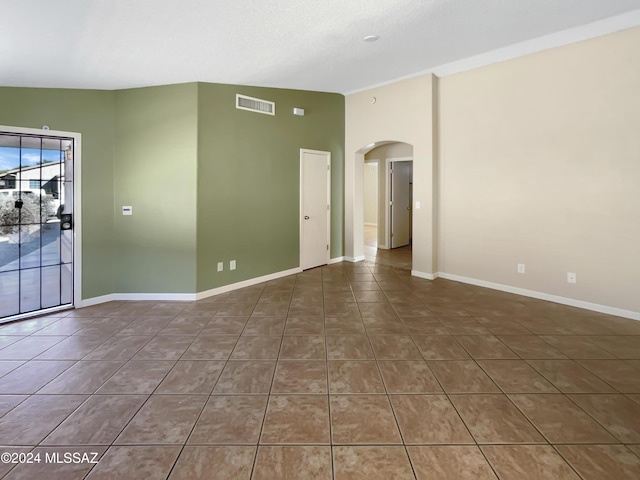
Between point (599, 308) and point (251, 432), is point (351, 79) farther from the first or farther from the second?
point (251, 432)

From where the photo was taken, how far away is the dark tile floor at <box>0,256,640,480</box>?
172 centimetres

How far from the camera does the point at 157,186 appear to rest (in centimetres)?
435

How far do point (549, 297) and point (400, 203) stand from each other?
175 inches

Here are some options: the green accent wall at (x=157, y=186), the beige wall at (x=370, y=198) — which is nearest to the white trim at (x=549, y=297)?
the green accent wall at (x=157, y=186)

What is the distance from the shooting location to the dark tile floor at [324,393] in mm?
1725

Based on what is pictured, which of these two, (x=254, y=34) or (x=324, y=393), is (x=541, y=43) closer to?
(x=254, y=34)

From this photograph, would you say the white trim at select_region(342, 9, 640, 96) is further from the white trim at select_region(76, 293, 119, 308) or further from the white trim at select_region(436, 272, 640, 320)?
Result: the white trim at select_region(76, 293, 119, 308)

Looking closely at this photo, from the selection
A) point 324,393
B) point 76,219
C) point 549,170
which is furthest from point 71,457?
point 549,170

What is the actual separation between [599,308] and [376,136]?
3961 millimetres

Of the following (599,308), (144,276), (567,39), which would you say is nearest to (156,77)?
(144,276)

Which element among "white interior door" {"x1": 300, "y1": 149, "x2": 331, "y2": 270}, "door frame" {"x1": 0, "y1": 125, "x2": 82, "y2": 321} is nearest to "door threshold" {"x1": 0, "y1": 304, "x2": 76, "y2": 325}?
"door frame" {"x1": 0, "y1": 125, "x2": 82, "y2": 321}

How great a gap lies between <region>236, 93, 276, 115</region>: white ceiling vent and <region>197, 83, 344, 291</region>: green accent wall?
62 millimetres

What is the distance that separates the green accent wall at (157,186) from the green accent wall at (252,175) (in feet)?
0.49

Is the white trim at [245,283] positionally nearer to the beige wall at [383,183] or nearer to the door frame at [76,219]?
the door frame at [76,219]
